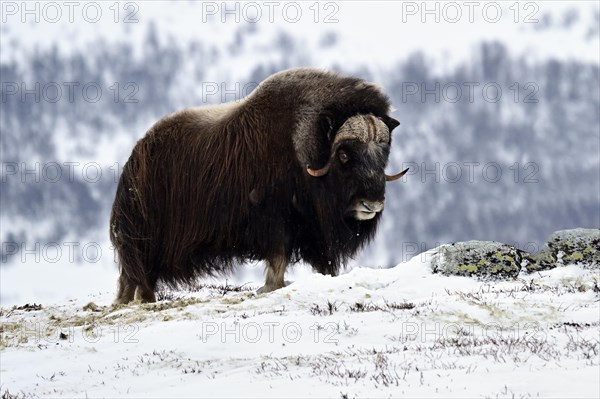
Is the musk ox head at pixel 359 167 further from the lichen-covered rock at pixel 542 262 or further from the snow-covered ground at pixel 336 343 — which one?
the lichen-covered rock at pixel 542 262

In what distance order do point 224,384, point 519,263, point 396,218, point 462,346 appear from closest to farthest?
1. point 224,384
2. point 462,346
3. point 519,263
4. point 396,218

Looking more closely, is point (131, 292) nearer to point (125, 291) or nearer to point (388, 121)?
point (125, 291)

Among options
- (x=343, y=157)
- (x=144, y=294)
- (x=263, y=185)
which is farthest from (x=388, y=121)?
(x=144, y=294)

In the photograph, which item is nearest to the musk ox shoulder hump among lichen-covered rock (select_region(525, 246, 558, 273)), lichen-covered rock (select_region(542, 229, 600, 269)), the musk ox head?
the musk ox head

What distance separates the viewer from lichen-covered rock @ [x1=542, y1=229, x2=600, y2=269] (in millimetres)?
9461

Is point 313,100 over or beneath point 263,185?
over

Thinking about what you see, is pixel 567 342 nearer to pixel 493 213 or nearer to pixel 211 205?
pixel 211 205

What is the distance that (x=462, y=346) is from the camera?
6.04m

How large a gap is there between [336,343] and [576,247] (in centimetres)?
412

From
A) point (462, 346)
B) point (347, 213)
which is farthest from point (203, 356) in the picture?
point (347, 213)

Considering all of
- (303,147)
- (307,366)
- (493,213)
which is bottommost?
(493,213)

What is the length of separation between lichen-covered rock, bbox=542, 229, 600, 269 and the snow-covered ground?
0.73ft

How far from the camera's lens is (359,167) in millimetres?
8758

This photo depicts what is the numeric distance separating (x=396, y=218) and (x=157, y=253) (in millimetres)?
65492
